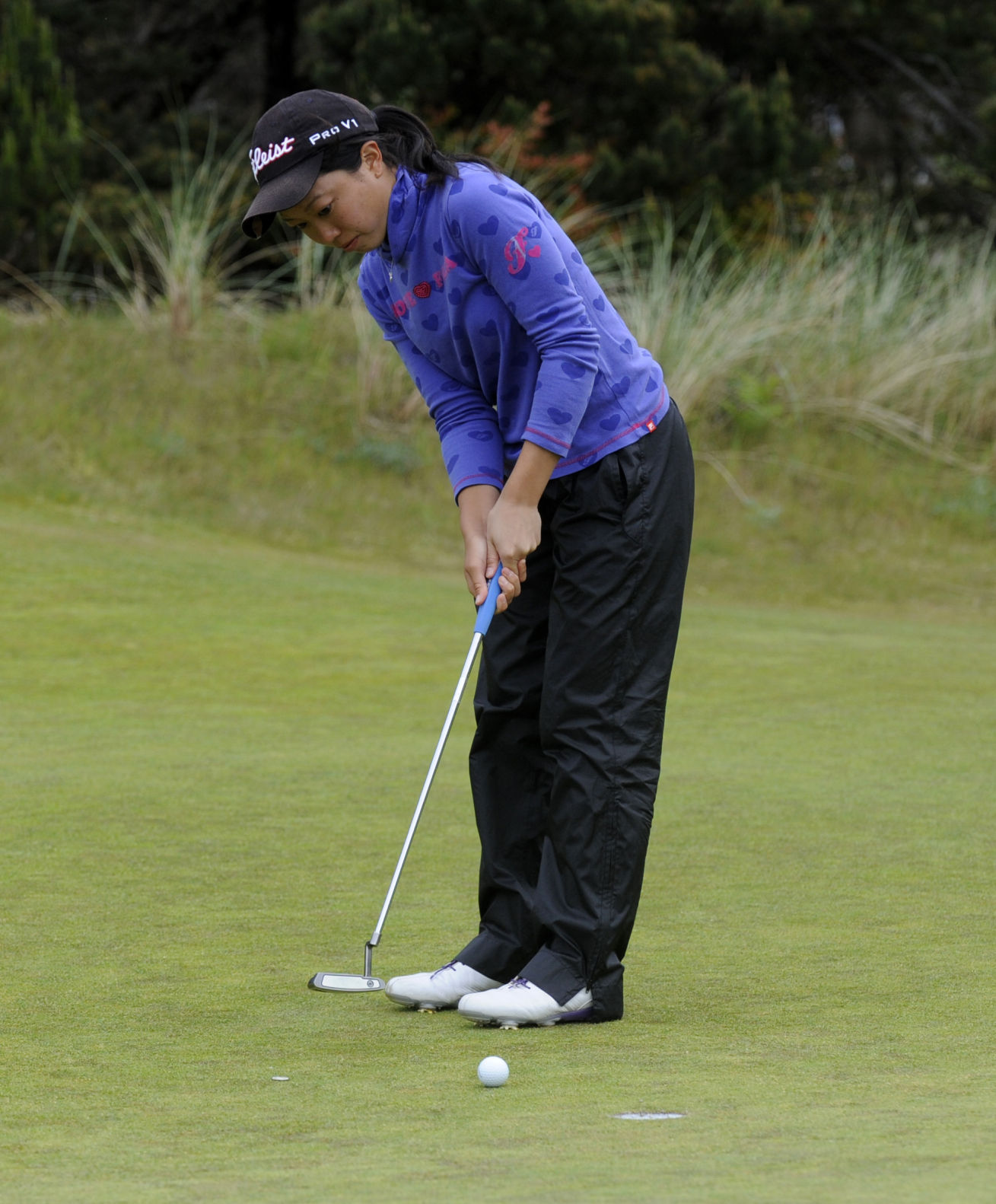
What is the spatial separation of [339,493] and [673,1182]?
10775mm

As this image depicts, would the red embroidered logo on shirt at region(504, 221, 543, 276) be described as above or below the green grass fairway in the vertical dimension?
above

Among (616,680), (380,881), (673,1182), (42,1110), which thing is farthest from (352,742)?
(673,1182)

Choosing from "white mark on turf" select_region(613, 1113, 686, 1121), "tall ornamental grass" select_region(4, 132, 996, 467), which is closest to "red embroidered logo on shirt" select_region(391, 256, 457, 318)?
"white mark on turf" select_region(613, 1113, 686, 1121)

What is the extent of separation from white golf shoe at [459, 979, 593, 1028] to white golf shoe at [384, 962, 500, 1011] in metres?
0.08

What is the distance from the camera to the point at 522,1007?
3037mm

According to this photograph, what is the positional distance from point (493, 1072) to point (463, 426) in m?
1.29

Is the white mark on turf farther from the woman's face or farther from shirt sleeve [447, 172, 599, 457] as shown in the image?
the woman's face

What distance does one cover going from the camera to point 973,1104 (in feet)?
7.63

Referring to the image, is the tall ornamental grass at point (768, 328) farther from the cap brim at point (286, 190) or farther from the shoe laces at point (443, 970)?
the shoe laces at point (443, 970)

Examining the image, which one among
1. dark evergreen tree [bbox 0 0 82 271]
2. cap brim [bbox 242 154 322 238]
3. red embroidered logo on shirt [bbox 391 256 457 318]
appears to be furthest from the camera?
dark evergreen tree [bbox 0 0 82 271]

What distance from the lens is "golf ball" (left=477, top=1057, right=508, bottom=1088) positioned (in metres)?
2.50

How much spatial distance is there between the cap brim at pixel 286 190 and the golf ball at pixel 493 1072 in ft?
Answer: 4.63

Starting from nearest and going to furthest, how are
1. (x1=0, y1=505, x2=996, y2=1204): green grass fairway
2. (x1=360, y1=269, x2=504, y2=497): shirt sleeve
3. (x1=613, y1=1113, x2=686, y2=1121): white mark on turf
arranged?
(x1=0, y1=505, x2=996, y2=1204): green grass fairway
(x1=613, y1=1113, x2=686, y2=1121): white mark on turf
(x1=360, y1=269, x2=504, y2=497): shirt sleeve

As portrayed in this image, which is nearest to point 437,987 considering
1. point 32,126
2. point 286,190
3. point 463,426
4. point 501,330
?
point 463,426
